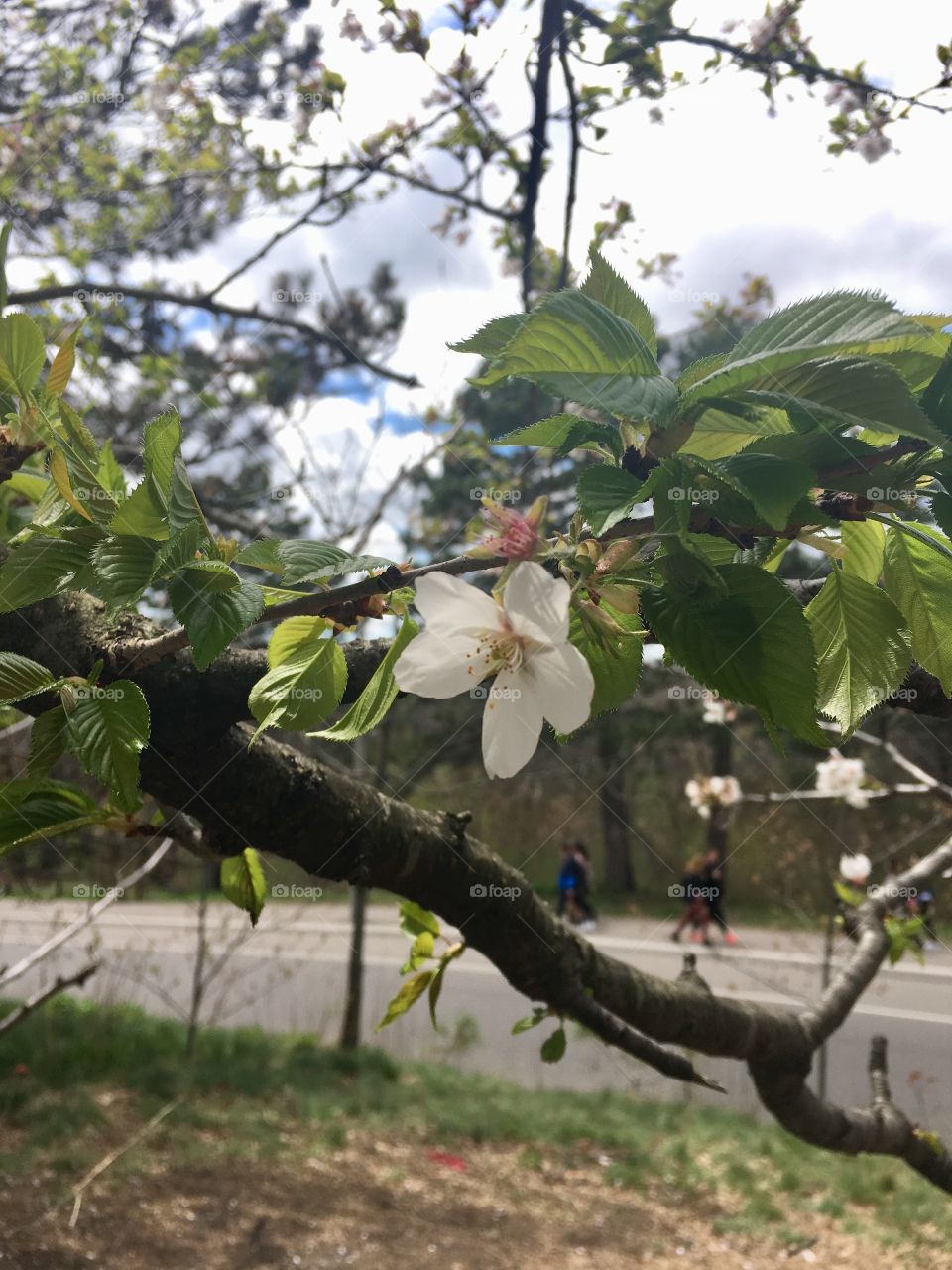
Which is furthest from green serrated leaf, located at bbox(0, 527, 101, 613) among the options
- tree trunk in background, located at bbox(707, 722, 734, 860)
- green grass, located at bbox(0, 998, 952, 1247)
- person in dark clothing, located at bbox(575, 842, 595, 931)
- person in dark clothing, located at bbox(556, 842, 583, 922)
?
tree trunk in background, located at bbox(707, 722, 734, 860)

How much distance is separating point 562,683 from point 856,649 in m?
0.07

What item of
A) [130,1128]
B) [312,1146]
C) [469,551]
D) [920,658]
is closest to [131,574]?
[469,551]

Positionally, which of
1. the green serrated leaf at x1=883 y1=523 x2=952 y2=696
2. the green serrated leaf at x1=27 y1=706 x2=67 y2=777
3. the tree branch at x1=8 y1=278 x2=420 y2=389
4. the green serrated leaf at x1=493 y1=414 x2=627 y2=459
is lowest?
the green serrated leaf at x1=27 y1=706 x2=67 y2=777

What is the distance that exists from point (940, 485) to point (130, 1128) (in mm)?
2246

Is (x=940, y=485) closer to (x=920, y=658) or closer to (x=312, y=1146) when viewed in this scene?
(x=920, y=658)

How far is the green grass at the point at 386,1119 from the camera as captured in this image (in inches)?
70.9

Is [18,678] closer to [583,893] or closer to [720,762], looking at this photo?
[583,893]

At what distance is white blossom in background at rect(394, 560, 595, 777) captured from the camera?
0.17 metres

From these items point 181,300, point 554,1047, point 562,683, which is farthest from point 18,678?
point 181,300

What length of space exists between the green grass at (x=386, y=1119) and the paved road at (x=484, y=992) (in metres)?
0.15

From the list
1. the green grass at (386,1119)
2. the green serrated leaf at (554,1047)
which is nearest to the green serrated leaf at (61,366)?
the green serrated leaf at (554,1047)

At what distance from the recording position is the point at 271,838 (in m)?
0.34

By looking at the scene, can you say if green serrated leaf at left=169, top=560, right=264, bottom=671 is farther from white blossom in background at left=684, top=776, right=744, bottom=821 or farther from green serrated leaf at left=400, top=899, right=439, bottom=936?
white blossom in background at left=684, top=776, right=744, bottom=821

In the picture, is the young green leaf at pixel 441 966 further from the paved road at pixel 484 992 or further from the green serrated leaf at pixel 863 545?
the paved road at pixel 484 992
